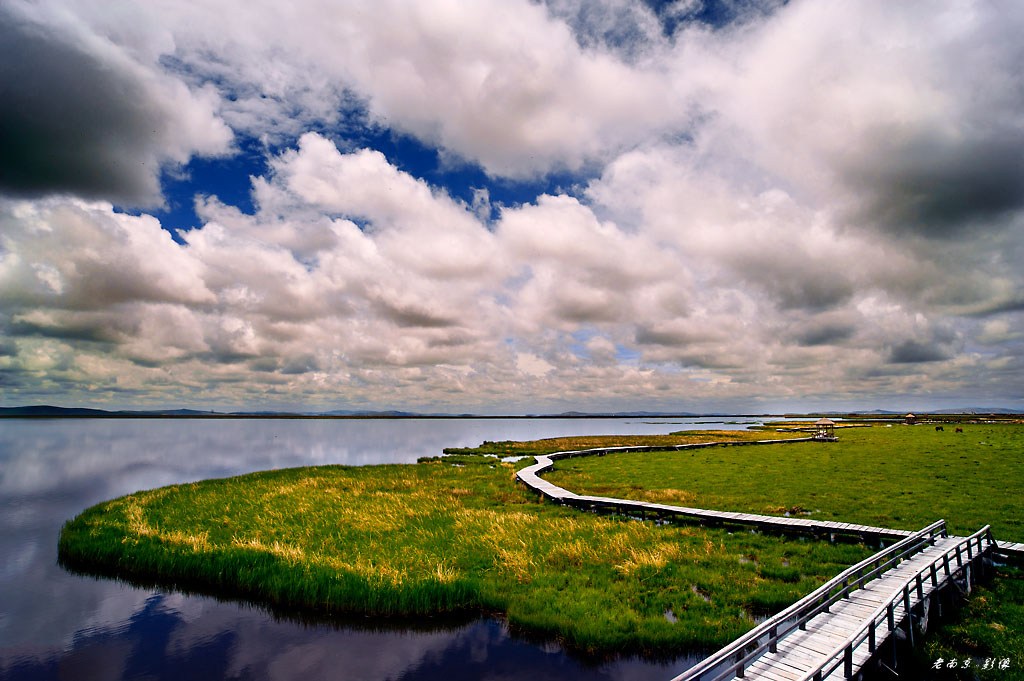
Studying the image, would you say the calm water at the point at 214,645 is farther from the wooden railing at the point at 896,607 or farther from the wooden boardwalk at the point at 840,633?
the wooden railing at the point at 896,607

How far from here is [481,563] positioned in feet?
64.6

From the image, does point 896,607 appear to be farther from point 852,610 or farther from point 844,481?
point 844,481

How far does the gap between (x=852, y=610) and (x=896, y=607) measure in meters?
1.07

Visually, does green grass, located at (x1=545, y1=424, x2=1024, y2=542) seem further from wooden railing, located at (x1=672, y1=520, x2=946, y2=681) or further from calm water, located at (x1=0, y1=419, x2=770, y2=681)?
calm water, located at (x1=0, y1=419, x2=770, y2=681)

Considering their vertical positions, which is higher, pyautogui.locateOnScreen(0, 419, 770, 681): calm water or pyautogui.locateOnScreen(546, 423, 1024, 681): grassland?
pyautogui.locateOnScreen(546, 423, 1024, 681): grassland

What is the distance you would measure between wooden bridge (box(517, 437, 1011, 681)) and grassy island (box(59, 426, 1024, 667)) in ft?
3.40

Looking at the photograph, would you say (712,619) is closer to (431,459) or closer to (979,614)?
(979,614)

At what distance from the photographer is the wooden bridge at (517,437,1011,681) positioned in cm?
997

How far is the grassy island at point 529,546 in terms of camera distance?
15492 mm

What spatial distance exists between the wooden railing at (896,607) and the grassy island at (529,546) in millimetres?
1310

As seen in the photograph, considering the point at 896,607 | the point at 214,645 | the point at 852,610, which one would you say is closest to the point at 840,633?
the point at 852,610

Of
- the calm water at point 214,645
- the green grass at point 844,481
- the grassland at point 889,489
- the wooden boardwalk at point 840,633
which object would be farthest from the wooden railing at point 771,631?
the green grass at point 844,481

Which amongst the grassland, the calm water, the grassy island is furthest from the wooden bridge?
the calm water

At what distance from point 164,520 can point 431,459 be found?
128ft
